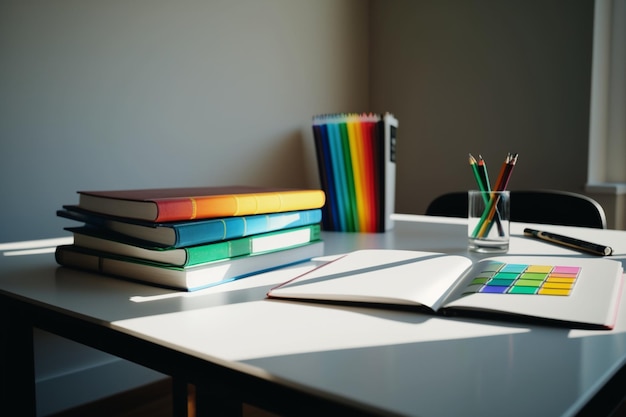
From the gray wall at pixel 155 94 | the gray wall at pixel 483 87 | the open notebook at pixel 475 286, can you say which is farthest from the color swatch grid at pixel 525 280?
the gray wall at pixel 483 87

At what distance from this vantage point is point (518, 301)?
0.53 metres

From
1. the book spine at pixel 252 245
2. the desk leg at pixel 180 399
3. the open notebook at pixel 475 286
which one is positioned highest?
the book spine at pixel 252 245

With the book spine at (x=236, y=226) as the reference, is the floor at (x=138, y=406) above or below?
below

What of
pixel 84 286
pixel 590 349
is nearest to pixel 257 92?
pixel 84 286

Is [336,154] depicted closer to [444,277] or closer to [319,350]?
[444,277]

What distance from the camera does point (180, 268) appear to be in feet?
2.03

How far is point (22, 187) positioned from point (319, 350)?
3.84 ft

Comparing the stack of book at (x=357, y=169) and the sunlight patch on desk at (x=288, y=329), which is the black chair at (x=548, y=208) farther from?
the sunlight patch on desk at (x=288, y=329)

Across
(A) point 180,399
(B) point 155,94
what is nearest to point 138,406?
(A) point 180,399

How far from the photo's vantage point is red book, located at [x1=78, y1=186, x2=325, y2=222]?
0.63 metres

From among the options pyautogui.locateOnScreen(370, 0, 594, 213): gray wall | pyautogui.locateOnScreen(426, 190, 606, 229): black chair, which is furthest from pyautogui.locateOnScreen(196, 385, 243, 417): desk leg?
pyautogui.locateOnScreen(370, 0, 594, 213): gray wall

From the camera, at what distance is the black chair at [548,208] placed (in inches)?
53.5

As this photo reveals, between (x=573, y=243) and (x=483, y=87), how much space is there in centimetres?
142

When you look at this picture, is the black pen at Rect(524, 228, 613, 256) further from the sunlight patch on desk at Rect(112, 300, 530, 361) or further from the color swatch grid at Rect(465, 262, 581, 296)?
the sunlight patch on desk at Rect(112, 300, 530, 361)
